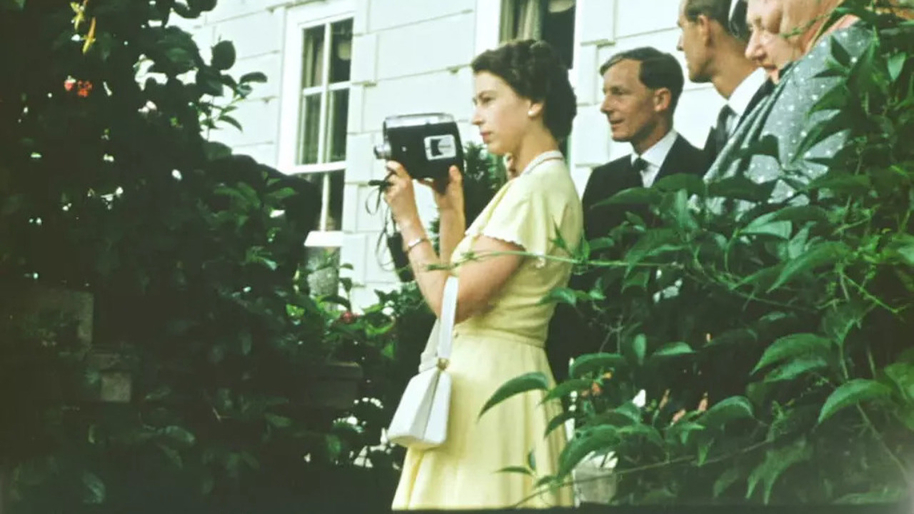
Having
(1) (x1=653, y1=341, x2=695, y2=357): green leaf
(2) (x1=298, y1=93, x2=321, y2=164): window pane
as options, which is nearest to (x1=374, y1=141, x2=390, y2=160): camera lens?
(2) (x1=298, y1=93, x2=321, y2=164): window pane

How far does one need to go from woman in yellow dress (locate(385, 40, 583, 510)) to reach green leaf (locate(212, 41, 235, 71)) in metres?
0.52

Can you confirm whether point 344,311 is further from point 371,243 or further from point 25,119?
point 25,119

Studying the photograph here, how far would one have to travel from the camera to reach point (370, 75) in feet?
9.52

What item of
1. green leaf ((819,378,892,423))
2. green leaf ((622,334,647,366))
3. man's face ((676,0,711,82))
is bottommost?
green leaf ((819,378,892,423))

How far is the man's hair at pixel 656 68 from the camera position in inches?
100

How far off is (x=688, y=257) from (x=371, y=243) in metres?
0.94

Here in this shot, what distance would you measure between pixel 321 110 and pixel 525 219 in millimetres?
679

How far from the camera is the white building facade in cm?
261

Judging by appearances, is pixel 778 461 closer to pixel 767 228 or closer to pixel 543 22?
pixel 767 228

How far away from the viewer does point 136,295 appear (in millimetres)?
3043

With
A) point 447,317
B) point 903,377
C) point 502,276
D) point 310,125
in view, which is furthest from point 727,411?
point 310,125

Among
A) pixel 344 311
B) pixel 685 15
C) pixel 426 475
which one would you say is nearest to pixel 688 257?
pixel 685 15

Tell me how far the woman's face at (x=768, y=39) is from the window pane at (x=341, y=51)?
2.87 feet

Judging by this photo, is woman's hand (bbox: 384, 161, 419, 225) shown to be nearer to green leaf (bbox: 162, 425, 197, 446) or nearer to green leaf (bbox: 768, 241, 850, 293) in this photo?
green leaf (bbox: 162, 425, 197, 446)
